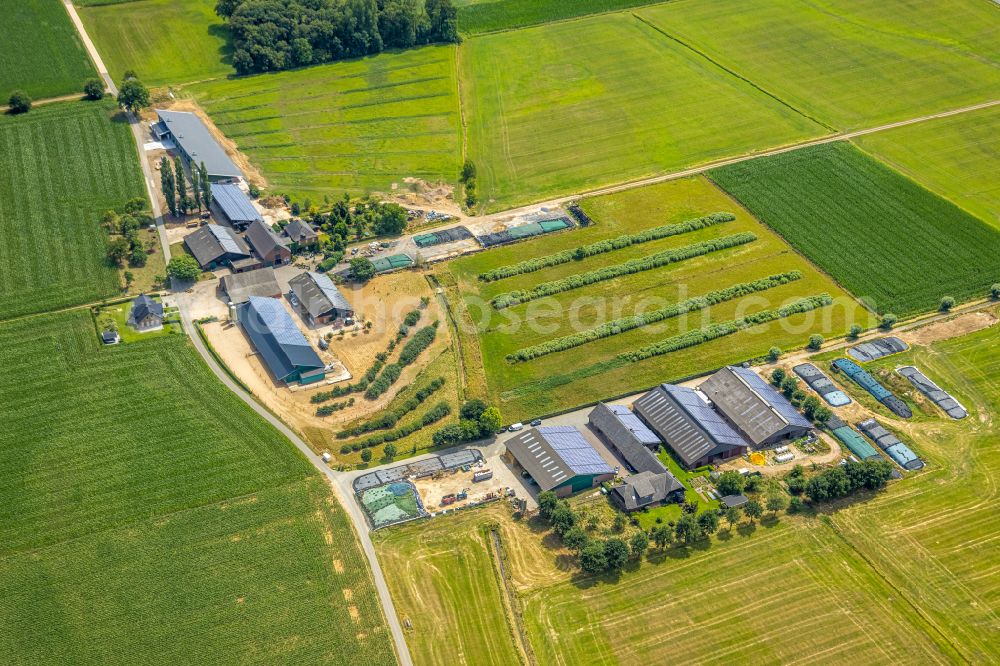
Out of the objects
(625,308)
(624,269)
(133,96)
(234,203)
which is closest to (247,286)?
(234,203)

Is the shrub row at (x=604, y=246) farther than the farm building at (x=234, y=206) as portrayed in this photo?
No

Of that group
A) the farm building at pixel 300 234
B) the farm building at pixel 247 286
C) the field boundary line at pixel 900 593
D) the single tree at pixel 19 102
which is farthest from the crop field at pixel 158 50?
the field boundary line at pixel 900 593

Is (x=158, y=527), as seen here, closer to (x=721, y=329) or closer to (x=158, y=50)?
(x=721, y=329)

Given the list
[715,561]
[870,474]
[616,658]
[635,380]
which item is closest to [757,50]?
[635,380]

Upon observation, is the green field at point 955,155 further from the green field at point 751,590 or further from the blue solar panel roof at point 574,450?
the blue solar panel roof at point 574,450

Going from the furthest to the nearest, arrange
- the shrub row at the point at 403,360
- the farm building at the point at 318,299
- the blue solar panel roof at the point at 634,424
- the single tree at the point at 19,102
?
1. the single tree at the point at 19,102
2. the farm building at the point at 318,299
3. the shrub row at the point at 403,360
4. the blue solar panel roof at the point at 634,424

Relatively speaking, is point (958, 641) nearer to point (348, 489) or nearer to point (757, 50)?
point (348, 489)

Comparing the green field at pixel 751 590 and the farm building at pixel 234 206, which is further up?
the farm building at pixel 234 206
